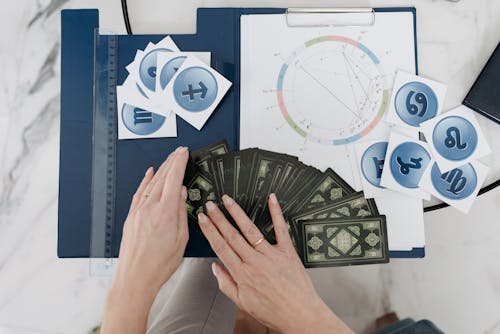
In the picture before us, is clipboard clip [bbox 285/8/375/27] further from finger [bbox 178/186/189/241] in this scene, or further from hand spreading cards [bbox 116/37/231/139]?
finger [bbox 178/186/189/241]

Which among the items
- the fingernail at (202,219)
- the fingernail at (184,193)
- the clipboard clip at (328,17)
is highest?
the clipboard clip at (328,17)

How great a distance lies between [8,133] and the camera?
1.00 metres

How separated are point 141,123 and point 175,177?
15 centimetres

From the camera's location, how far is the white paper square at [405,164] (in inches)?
31.2

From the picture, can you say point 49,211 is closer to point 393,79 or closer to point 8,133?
point 8,133

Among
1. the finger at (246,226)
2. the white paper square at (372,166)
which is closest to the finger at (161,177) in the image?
the finger at (246,226)

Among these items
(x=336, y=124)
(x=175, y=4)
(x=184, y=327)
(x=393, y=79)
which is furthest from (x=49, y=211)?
(x=393, y=79)

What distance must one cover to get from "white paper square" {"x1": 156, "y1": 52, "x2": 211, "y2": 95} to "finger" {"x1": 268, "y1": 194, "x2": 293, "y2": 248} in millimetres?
293

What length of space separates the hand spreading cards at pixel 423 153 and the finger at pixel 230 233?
0.84 feet

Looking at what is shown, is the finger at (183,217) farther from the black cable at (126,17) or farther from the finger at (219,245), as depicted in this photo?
the black cable at (126,17)

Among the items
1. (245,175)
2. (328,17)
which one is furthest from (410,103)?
(245,175)

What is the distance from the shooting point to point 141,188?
738 mm

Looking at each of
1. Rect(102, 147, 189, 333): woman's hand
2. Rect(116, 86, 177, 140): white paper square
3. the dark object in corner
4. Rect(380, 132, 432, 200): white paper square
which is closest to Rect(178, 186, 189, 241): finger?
Rect(102, 147, 189, 333): woman's hand

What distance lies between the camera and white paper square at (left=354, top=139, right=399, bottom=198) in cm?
79
